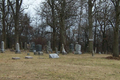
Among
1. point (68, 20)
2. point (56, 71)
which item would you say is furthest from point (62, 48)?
point (56, 71)

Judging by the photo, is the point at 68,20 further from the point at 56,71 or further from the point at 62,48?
the point at 56,71

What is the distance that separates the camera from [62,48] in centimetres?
1947

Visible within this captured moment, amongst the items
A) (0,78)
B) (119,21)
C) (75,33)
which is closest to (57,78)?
(0,78)

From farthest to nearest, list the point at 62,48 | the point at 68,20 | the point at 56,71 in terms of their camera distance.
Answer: the point at 68,20 → the point at 62,48 → the point at 56,71

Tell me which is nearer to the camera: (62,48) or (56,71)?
(56,71)

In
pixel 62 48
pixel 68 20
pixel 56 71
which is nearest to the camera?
pixel 56 71

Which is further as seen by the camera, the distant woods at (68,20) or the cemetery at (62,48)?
the distant woods at (68,20)

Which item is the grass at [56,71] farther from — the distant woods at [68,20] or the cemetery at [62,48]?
the distant woods at [68,20]

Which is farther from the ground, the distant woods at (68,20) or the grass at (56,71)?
the distant woods at (68,20)

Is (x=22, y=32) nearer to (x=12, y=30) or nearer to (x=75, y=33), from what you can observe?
(x=12, y=30)

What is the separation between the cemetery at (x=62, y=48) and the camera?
7.09 metres

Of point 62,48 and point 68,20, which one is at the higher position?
point 68,20

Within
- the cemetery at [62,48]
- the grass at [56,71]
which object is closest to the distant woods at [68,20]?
the cemetery at [62,48]

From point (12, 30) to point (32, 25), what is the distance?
20.4 feet
